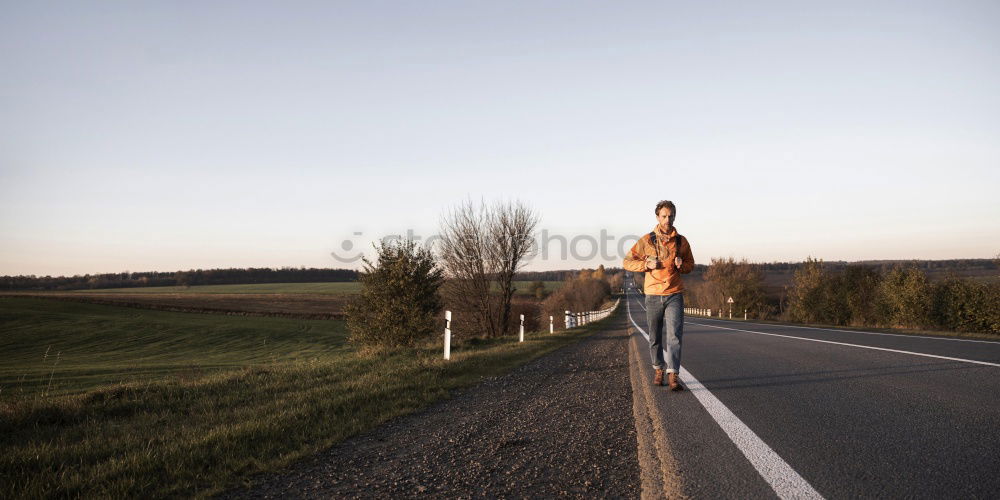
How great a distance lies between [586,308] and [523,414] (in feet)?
169

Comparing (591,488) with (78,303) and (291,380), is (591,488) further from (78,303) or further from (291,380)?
(78,303)

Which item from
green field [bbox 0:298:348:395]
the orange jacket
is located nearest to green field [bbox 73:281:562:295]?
green field [bbox 0:298:348:395]

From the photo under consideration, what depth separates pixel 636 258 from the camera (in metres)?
5.60

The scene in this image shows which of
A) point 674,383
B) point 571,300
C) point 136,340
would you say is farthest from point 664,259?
point 571,300

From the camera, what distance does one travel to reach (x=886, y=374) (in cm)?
583

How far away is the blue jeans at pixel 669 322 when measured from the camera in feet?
17.8

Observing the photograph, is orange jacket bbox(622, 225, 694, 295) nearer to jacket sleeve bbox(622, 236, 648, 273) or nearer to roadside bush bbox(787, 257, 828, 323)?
jacket sleeve bbox(622, 236, 648, 273)

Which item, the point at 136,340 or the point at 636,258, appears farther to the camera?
the point at 136,340

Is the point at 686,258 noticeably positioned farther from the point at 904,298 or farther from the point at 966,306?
the point at 904,298

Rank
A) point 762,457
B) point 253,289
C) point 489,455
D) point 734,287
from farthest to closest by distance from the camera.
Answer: point 253,289
point 734,287
point 489,455
point 762,457

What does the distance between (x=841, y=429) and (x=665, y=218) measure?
2.56 metres

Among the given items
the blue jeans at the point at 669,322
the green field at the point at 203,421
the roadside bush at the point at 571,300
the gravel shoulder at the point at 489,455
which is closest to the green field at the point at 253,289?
the roadside bush at the point at 571,300

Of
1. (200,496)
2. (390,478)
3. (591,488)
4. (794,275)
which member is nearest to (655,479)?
(591,488)

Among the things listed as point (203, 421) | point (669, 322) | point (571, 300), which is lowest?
point (571, 300)
